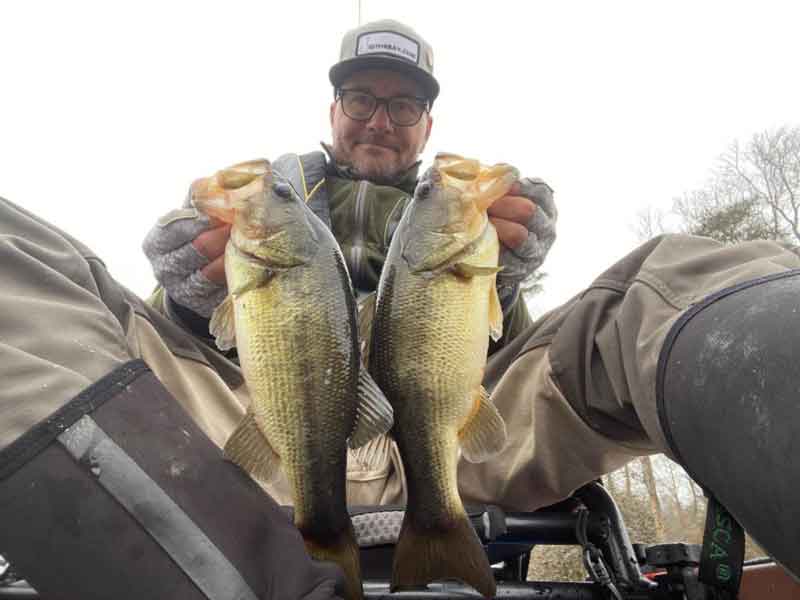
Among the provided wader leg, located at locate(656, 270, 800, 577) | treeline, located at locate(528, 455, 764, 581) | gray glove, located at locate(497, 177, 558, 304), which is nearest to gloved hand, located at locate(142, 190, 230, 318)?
gray glove, located at locate(497, 177, 558, 304)

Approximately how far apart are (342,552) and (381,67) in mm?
2848

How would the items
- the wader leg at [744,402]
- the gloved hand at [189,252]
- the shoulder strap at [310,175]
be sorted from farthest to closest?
the shoulder strap at [310,175] → the gloved hand at [189,252] → the wader leg at [744,402]

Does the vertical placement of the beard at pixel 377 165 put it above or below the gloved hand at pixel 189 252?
above


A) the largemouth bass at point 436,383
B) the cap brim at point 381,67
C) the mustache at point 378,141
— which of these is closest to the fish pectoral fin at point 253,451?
the largemouth bass at point 436,383

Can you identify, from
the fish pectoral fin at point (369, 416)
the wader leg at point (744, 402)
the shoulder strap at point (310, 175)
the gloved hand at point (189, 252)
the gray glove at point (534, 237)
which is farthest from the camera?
the shoulder strap at point (310, 175)

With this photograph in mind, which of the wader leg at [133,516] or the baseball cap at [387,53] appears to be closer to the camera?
the wader leg at [133,516]

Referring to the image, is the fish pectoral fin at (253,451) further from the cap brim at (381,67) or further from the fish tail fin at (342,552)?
the cap brim at (381,67)

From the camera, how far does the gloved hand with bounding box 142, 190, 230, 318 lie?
7.00ft

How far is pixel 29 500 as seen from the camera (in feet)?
4.04

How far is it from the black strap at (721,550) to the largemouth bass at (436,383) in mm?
602

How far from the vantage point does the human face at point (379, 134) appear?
12.3ft

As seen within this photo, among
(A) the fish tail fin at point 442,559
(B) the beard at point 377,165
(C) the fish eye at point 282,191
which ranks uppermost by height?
(B) the beard at point 377,165

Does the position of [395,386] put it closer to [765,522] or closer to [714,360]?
[714,360]

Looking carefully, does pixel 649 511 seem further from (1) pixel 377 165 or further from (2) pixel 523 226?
(2) pixel 523 226
